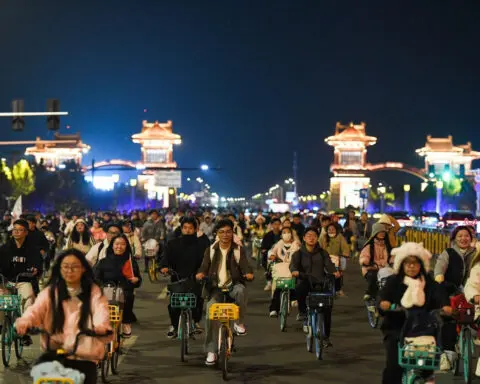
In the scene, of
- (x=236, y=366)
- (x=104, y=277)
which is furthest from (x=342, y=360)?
(x=104, y=277)

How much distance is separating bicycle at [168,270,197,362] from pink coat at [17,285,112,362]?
181 inches

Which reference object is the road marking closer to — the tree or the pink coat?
the pink coat

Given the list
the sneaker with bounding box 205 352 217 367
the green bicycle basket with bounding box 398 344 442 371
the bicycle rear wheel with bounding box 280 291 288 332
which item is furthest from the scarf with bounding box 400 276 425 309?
the bicycle rear wheel with bounding box 280 291 288 332

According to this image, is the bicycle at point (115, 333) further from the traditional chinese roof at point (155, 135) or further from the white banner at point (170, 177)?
the traditional chinese roof at point (155, 135)

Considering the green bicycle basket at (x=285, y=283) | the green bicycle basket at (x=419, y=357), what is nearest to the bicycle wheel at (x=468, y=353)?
the green bicycle basket at (x=419, y=357)

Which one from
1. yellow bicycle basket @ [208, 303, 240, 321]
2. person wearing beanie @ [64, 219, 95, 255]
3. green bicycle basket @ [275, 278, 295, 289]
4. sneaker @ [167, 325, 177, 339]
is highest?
person wearing beanie @ [64, 219, 95, 255]

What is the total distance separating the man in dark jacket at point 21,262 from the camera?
11391 millimetres

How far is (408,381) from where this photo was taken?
7.01 m

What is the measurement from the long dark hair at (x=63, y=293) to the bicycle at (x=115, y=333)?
2371 millimetres

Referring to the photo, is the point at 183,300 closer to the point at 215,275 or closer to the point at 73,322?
the point at 215,275

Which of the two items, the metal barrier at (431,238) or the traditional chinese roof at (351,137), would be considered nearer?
the metal barrier at (431,238)

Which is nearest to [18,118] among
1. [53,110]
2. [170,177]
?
[53,110]

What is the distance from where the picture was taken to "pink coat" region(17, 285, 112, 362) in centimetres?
615

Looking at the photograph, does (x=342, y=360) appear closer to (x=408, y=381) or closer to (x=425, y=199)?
(x=408, y=381)
